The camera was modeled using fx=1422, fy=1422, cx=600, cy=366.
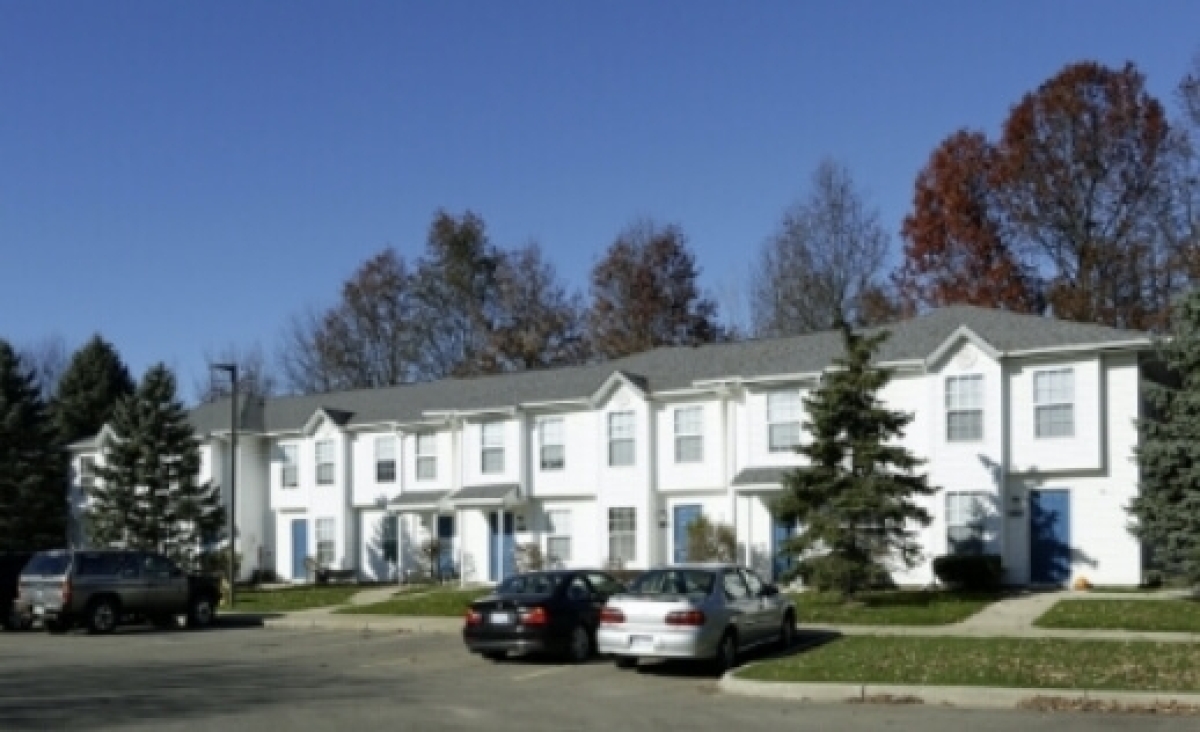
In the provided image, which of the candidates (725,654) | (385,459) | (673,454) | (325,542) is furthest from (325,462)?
(725,654)

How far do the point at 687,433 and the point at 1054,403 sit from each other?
1025cm

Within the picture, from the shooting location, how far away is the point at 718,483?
123 ft

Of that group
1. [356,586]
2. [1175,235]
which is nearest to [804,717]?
[356,586]

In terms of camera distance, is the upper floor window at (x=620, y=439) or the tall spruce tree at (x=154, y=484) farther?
the tall spruce tree at (x=154, y=484)

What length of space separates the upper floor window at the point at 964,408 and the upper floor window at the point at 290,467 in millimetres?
25894

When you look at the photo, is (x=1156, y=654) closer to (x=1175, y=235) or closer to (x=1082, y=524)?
(x=1082, y=524)

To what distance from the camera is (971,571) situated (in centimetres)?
3133

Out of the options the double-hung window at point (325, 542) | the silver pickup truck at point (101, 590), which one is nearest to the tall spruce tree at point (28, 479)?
the double-hung window at point (325, 542)

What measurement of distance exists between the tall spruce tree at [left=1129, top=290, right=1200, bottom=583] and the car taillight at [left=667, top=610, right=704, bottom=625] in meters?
10.6

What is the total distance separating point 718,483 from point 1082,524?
31.3 feet

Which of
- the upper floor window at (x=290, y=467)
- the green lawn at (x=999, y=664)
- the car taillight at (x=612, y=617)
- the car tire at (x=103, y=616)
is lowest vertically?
the car tire at (x=103, y=616)

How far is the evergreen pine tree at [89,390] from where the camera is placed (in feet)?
231

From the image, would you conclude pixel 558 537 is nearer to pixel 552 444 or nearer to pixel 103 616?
pixel 552 444

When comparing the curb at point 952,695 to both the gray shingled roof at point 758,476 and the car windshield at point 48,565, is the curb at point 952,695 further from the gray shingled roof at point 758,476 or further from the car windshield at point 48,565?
the car windshield at point 48,565
